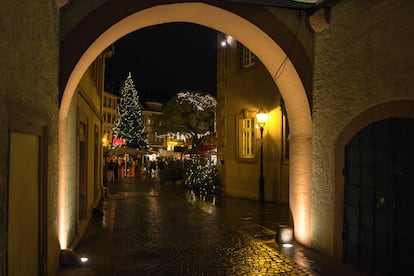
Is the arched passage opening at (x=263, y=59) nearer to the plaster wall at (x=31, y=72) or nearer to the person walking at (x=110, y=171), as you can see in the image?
the plaster wall at (x=31, y=72)

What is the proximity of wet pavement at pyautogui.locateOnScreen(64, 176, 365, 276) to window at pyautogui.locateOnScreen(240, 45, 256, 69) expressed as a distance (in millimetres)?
6355

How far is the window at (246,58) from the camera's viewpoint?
17605mm

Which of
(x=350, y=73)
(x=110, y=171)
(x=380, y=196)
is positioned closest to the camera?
(x=380, y=196)

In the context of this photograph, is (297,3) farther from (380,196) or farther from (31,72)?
(31,72)

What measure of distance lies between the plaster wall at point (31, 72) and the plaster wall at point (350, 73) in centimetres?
477

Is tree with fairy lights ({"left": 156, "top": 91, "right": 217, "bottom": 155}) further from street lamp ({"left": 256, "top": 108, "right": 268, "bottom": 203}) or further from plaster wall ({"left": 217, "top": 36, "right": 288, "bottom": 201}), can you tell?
street lamp ({"left": 256, "top": 108, "right": 268, "bottom": 203})

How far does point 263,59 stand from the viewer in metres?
9.26

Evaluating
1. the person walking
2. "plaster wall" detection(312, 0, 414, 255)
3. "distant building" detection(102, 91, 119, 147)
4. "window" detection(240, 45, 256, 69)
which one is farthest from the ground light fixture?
"distant building" detection(102, 91, 119, 147)

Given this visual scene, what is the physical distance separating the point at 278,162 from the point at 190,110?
75.1ft

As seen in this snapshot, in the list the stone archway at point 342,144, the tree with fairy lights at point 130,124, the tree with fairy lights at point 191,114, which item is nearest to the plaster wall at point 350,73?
the stone archway at point 342,144

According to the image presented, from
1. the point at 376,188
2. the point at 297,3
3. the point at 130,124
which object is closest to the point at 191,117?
the point at 130,124

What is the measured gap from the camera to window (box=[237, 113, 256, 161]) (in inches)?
685

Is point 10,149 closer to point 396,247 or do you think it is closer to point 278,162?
point 396,247

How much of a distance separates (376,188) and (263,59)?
394 cm
